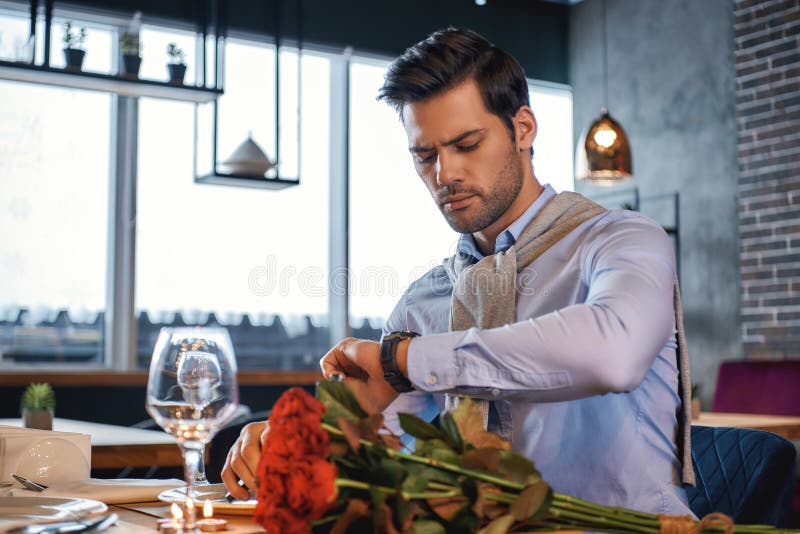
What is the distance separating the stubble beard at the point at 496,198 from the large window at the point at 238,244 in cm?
382

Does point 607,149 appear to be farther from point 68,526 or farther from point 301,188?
point 68,526

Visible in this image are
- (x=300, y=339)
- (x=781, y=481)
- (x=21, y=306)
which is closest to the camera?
(x=781, y=481)

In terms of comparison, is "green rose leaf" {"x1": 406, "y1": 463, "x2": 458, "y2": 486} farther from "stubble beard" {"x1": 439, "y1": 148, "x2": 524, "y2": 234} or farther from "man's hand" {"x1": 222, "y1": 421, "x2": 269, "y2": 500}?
"stubble beard" {"x1": 439, "y1": 148, "x2": 524, "y2": 234}

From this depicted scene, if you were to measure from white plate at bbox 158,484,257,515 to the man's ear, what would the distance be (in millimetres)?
766

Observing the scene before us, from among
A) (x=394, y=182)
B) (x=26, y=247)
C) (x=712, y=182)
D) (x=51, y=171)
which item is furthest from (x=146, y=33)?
(x=712, y=182)

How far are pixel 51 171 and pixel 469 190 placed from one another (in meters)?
4.39

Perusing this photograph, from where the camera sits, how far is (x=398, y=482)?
805mm

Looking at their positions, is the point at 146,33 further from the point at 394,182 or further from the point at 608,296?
→ the point at 608,296

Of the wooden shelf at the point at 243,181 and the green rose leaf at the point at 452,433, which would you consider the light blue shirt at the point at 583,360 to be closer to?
the green rose leaf at the point at 452,433

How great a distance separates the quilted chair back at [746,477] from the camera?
1.34 m

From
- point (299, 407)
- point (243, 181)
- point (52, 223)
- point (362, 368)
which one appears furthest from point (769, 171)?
point (299, 407)

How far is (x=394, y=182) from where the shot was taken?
6.50 m

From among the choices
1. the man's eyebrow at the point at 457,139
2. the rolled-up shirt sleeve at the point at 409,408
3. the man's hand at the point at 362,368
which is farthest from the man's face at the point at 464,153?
the man's hand at the point at 362,368

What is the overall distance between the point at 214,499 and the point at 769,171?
4933 mm
